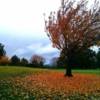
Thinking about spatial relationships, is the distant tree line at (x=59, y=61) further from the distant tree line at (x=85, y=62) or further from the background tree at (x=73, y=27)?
the background tree at (x=73, y=27)

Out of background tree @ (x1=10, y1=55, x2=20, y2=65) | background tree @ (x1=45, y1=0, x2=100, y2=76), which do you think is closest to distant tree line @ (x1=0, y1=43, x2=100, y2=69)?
background tree @ (x1=10, y1=55, x2=20, y2=65)

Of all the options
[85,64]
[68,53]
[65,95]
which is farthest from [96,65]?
[65,95]

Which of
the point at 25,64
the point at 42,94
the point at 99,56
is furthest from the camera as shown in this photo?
the point at 99,56

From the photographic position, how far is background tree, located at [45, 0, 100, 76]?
140 ft

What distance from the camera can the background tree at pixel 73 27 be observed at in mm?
42656

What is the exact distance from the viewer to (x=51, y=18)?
4384cm

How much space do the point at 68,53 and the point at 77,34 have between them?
2322 millimetres

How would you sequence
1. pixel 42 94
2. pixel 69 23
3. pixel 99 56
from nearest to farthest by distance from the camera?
pixel 42 94
pixel 69 23
pixel 99 56

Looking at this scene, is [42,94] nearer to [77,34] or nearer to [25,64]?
[77,34]

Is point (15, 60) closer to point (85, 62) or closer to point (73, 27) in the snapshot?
point (85, 62)

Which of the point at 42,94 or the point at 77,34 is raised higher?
the point at 77,34

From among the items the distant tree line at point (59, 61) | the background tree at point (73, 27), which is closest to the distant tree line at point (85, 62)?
the distant tree line at point (59, 61)

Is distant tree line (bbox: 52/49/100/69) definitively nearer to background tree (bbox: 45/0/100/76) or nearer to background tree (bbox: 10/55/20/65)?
background tree (bbox: 10/55/20/65)

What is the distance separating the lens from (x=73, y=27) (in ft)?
140
